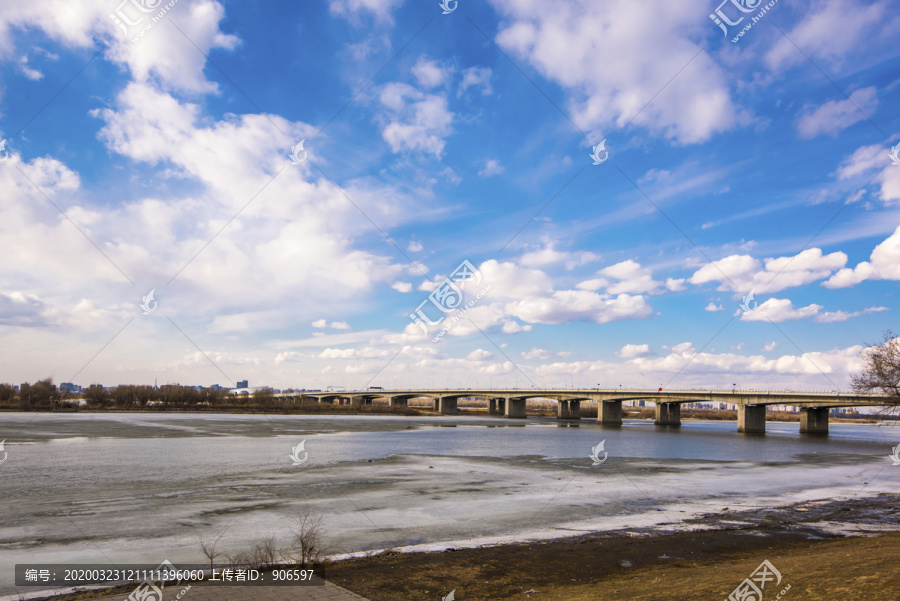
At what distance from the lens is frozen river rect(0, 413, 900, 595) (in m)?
17.0

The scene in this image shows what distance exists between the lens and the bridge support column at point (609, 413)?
444 ft

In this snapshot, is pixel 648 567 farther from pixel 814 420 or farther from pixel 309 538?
pixel 814 420

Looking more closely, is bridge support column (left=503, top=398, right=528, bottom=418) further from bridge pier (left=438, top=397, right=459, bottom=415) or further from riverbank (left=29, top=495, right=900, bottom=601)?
riverbank (left=29, top=495, right=900, bottom=601)

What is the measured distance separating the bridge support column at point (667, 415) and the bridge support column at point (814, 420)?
2607 cm

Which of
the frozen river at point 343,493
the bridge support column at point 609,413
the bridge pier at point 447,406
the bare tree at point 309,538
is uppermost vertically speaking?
the bare tree at point 309,538

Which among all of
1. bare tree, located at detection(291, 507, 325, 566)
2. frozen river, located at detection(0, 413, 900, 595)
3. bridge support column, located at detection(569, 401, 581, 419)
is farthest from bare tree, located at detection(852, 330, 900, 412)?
bridge support column, located at detection(569, 401, 581, 419)

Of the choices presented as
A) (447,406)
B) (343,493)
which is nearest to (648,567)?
(343,493)

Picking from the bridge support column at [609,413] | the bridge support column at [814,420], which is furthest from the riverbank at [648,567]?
the bridge support column at [609,413]

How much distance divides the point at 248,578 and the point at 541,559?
785cm

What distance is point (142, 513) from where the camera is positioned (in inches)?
792

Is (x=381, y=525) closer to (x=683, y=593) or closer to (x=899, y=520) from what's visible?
(x=683, y=593)

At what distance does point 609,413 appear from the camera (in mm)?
137000

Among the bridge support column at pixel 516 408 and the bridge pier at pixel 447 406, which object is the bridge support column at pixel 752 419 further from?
the bridge pier at pixel 447 406

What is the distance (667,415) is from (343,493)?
121 m
